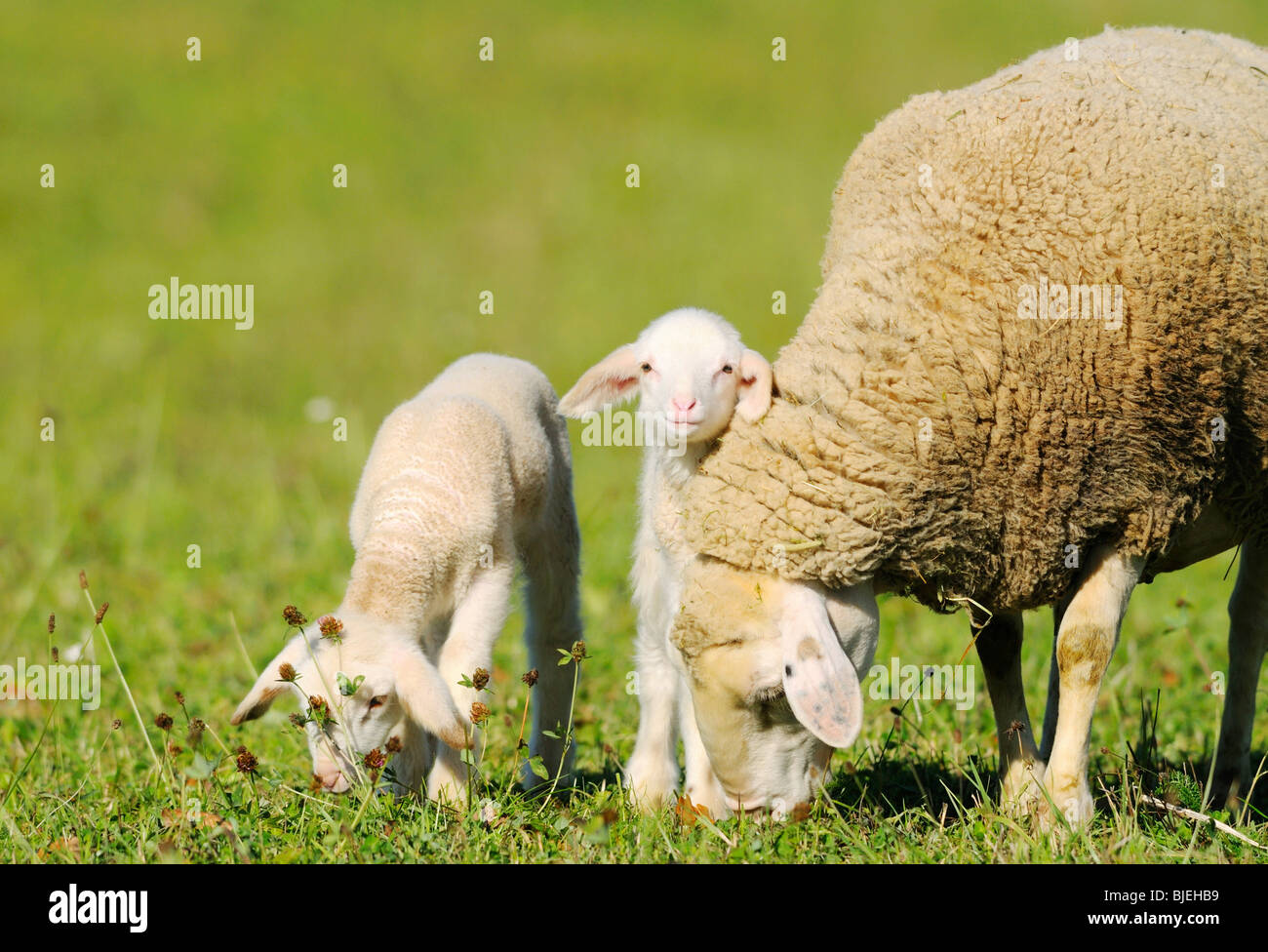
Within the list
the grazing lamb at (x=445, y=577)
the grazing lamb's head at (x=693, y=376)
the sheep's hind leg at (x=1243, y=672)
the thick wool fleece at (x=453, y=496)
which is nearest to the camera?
the grazing lamb's head at (x=693, y=376)

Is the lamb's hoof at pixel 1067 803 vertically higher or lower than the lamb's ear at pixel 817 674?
lower

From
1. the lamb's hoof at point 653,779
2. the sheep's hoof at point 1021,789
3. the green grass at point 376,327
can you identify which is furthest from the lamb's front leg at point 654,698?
the sheep's hoof at point 1021,789

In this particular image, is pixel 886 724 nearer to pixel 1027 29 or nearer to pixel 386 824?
pixel 386 824

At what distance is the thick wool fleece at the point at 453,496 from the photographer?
4762 millimetres

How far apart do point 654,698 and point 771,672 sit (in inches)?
45.3

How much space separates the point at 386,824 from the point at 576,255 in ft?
56.4

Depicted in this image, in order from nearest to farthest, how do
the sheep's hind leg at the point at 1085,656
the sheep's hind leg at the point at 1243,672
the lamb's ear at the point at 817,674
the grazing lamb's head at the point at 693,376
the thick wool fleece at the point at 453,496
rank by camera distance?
the lamb's ear at the point at 817,674, the grazing lamb's head at the point at 693,376, the sheep's hind leg at the point at 1085,656, the thick wool fleece at the point at 453,496, the sheep's hind leg at the point at 1243,672

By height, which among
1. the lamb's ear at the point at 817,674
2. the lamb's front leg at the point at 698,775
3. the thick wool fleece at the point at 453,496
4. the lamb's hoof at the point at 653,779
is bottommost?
the lamb's hoof at the point at 653,779

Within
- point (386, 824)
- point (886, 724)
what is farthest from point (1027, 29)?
point (386, 824)

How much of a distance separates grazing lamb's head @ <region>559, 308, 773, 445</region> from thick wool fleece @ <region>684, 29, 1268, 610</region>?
0.28ft

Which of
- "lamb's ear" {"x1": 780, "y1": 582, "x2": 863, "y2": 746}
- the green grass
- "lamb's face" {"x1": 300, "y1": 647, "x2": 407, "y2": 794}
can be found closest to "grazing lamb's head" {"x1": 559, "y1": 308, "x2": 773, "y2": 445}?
"lamb's ear" {"x1": 780, "y1": 582, "x2": 863, "y2": 746}

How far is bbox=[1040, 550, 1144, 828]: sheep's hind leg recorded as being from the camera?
13.7ft

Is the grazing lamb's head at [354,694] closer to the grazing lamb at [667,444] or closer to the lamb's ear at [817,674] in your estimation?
the grazing lamb at [667,444]
